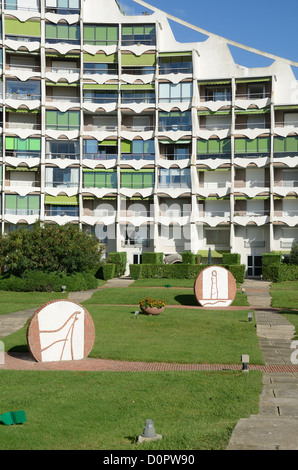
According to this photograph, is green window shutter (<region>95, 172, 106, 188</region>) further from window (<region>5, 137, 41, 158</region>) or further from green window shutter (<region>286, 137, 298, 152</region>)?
green window shutter (<region>286, 137, 298, 152</region>)

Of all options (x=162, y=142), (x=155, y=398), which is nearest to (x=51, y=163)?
(x=162, y=142)

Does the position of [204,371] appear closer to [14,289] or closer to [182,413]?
[182,413]

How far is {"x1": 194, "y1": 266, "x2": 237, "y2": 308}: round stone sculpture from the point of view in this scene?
33312mm

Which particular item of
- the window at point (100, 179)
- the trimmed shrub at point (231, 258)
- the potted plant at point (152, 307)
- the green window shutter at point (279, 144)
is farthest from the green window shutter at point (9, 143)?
the potted plant at point (152, 307)

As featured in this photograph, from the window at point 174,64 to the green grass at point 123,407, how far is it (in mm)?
59572

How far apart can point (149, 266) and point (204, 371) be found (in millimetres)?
39716

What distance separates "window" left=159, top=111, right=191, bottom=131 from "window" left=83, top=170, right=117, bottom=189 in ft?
29.5

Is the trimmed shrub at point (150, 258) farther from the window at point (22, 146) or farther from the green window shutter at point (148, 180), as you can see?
the window at point (22, 146)

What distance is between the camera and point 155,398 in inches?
498

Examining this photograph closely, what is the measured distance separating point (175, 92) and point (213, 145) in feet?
28.1

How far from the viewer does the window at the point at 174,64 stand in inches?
2736

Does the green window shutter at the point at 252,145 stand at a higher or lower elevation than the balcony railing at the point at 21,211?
higher

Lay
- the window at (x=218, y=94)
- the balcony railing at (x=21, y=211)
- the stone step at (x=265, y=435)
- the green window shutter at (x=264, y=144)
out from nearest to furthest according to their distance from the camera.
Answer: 1. the stone step at (x=265, y=435)
2. the green window shutter at (x=264, y=144)
3. the balcony railing at (x=21, y=211)
4. the window at (x=218, y=94)
